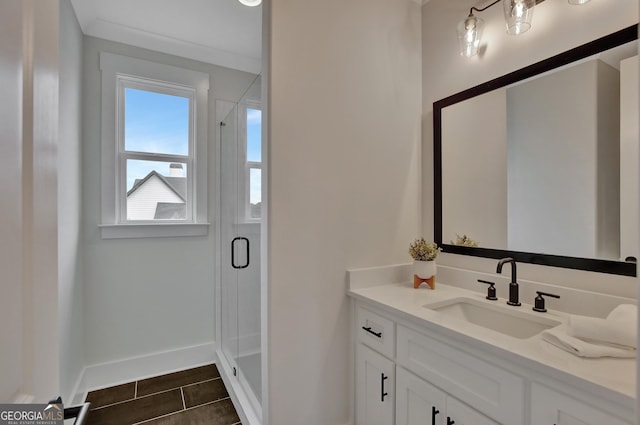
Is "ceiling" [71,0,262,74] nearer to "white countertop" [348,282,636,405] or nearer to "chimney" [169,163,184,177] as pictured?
"chimney" [169,163,184,177]

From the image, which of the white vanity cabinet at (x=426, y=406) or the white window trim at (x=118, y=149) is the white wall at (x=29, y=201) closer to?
the white vanity cabinet at (x=426, y=406)

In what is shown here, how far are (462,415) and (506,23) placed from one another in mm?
1733

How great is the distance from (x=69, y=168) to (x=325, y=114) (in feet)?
5.23

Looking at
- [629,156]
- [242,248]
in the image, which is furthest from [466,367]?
[242,248]

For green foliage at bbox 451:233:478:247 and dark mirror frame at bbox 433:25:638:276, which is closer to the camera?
dark mirror frame at bbox 433:25:638:276

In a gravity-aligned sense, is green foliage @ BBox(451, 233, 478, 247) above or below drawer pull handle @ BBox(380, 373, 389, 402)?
above

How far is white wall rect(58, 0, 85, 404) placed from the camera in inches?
67.1

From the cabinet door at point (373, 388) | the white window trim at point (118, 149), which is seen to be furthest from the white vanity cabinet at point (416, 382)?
the white window trim at point (118, 149)

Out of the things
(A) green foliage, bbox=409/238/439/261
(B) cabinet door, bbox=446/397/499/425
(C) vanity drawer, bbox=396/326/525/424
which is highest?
(A) green foliage, bbox=409/238/439/261

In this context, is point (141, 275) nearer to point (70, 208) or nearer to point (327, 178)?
point (70, 208)

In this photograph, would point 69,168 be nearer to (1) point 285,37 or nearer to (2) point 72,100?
(2) point 72,100

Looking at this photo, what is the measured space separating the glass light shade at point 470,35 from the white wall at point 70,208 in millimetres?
2195

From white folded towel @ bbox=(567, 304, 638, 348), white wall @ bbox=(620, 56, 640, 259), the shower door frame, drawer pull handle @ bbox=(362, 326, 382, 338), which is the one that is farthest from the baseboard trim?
white wall @ bbox=(620, 56, 640, 259)

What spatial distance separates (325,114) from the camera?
5.28 ft
